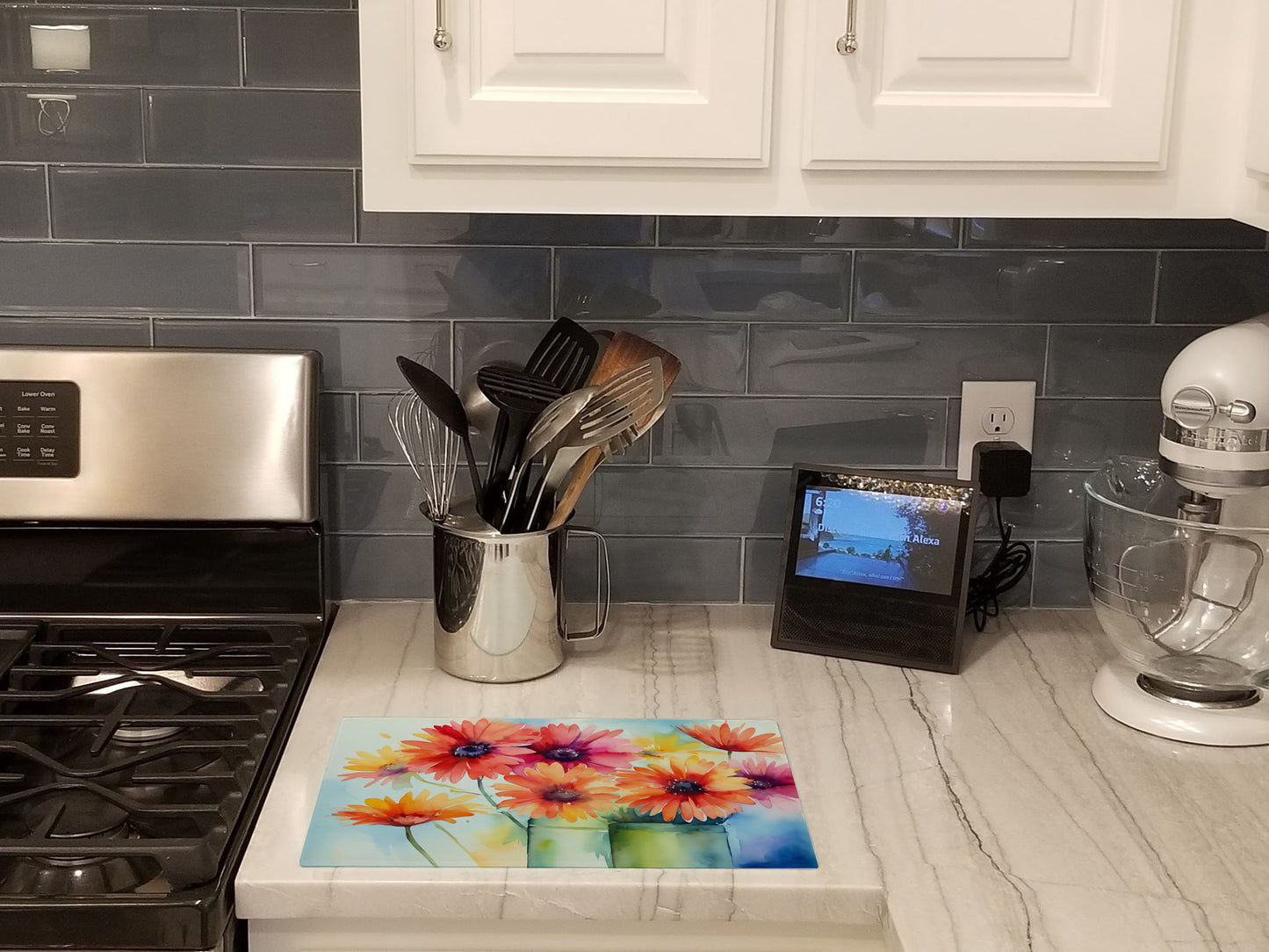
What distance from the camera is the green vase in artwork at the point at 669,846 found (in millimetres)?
1031

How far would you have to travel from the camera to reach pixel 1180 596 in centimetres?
126

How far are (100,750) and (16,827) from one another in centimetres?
10

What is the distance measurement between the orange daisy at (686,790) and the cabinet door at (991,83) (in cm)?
53

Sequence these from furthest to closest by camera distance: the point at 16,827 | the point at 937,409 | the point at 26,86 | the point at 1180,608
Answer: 1. the point at 937,409
2. the point at 26,86
3. the point at 1180,608
4. the point at 16,827

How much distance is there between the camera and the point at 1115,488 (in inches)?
55.6

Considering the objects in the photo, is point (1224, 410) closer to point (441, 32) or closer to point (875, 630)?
point (875, 630)

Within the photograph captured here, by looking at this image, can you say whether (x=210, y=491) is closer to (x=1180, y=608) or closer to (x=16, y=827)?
(x=16, y=827)

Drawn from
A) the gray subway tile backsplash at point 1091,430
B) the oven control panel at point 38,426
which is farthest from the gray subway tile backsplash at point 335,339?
the gray subway tile backsplash at point 1091,430

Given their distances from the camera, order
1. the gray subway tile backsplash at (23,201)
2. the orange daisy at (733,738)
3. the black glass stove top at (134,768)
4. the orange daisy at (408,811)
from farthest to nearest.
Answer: the gray subway tile backsplash at (23,201) < the orange daisy at (733,738) < the orange daisy at (408,811) < the black glass stove top at (134,768)

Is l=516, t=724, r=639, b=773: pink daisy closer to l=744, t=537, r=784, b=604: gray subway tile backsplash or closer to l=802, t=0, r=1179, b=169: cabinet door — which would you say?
l=744, t=537, r=784, b=604: gray subway tile backsplash

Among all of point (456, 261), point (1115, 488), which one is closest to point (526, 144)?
point (456, 261)

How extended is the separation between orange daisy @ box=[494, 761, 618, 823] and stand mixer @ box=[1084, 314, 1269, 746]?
0.51 m

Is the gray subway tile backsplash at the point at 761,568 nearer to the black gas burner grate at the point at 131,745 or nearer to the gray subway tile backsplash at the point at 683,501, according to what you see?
the gray subway tile backsplash at the point at 683,501

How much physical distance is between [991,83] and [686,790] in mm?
643
